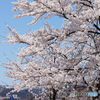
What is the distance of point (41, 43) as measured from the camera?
7.57m

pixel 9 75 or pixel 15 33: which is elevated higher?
pixel 15 33

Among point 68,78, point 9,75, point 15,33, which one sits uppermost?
point 15,33

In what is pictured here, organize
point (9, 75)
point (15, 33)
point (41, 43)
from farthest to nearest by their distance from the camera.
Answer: point (9, 75)
point (15, 33)
point (41, 43)

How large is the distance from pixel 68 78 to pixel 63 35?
195 cm

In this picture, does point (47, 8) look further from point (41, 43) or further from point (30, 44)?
point (30, 44)

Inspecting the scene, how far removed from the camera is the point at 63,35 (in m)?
7.04

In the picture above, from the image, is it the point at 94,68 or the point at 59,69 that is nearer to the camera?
the point at 94,68

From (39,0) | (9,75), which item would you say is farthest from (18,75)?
(39,0)

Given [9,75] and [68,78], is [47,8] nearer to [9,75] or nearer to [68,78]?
[68,78]

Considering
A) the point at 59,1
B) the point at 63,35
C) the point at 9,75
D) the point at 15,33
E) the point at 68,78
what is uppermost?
the point at 59,1

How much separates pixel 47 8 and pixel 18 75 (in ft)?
15.6

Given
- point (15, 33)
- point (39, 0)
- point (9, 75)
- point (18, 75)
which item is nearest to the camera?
point (39, 0)

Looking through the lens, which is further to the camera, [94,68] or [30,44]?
[30,44]

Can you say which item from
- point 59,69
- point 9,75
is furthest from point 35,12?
point 9,75
